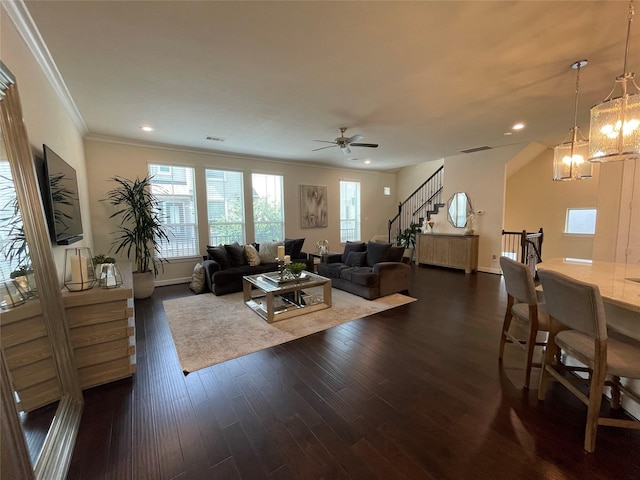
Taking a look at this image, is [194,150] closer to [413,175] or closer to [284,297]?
[284,297]

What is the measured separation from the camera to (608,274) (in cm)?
204

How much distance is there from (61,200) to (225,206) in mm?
3418

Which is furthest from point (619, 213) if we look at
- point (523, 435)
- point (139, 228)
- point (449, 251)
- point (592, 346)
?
point (139, 228)

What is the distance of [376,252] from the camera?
15.3ft

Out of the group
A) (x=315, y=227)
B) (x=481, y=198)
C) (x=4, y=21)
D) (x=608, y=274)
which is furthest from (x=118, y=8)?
(x=481, y=198)

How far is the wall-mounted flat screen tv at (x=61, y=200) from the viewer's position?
7.47 feet

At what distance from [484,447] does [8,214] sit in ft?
10.1

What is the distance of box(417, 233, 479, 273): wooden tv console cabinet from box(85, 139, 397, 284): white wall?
2149mm

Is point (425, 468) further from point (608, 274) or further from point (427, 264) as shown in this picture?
point (427, 264)

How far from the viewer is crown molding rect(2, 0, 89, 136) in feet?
5.68

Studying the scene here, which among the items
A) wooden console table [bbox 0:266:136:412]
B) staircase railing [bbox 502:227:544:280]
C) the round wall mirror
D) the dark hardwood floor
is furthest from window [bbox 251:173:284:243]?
staircase railing [bbox 502:227:544:280]

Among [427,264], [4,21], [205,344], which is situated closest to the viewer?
[4,21]

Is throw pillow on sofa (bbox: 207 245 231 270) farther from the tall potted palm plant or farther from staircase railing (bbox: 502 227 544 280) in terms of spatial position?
staircase railing (bbox: 502 227 544 280)

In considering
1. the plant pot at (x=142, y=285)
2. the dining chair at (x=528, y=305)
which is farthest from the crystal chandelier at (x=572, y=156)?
the plant pot at (x=142, y=285)
